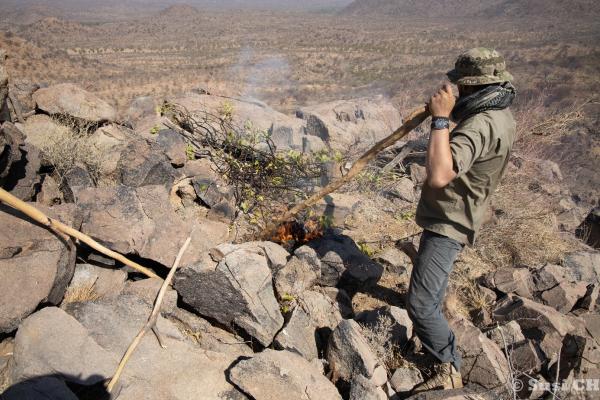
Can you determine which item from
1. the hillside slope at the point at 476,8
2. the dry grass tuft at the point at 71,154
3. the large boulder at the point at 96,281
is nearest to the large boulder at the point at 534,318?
the large boulder at the point at 96,281

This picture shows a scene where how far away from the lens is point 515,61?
26.2 metres

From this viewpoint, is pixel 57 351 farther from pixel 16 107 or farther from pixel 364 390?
pixel 16 107

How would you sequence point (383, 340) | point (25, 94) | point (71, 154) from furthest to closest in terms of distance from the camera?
point (25, 94)
point (71, 154)
point (383, 340)

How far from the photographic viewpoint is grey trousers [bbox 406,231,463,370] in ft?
7.63

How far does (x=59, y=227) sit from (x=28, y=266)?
328 mm

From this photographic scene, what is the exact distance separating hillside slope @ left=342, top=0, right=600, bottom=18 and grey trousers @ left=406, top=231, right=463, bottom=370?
64927 millimetres

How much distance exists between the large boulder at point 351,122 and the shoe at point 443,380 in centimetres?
453

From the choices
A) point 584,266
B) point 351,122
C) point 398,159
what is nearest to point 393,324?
point 584,266

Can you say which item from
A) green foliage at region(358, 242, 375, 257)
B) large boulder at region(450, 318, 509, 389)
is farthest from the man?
green foliage at region(358, 242, 375, 257)

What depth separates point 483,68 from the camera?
205 centimetres

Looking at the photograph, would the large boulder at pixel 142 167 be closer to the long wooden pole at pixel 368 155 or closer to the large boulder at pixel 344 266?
the long wooden pole at pixel 368 155

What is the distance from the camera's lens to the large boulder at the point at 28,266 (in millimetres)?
2125

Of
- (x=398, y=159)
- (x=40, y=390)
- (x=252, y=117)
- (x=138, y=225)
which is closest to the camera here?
(x=40, y=390)

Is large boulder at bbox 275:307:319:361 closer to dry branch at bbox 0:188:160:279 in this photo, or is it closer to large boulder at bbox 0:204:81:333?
dry branch at bbox 0:188:160:279
